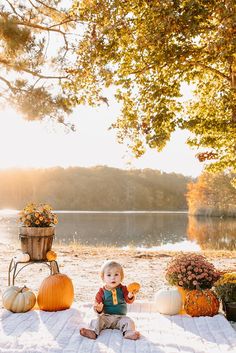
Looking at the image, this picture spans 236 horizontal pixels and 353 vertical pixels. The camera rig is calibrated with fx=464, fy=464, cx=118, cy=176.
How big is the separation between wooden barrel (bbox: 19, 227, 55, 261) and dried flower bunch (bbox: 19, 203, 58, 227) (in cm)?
14

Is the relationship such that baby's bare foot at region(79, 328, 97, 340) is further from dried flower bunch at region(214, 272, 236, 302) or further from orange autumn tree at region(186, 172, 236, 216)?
orange autumn tree at region(186, 172, 236, 216)

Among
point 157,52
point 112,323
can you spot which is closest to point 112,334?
point 112,323

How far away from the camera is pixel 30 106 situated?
35.7 feet

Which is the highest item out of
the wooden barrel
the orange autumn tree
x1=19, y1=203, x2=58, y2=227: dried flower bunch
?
the orange autumn tree

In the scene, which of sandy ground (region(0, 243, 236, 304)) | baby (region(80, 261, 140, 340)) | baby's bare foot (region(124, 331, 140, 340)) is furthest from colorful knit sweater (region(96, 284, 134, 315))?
sandy ground (region(0, 243, 236, 304))

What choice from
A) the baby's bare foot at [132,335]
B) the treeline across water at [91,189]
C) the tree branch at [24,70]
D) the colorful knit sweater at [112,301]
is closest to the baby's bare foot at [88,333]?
the baby's bare foot at [132,335]

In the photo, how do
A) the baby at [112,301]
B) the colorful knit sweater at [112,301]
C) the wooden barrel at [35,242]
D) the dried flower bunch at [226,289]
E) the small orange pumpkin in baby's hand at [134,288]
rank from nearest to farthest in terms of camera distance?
the baby at [112,301], the colorful knit sweater at [112,301], the small orange pumpkin in baby's hand at [134,288], the dried flower bunch at [226,289], the wooden barrel at [35,242]

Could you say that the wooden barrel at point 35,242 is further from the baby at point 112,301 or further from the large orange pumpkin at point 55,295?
the baby at point 112,301

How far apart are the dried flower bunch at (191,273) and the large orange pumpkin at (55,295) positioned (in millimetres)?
1525

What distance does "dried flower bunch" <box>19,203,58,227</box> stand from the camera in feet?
22.1

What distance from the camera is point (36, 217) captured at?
265 inches

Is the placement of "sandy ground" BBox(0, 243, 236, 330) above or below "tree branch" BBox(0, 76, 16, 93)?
below

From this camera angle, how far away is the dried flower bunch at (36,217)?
6.73 metres

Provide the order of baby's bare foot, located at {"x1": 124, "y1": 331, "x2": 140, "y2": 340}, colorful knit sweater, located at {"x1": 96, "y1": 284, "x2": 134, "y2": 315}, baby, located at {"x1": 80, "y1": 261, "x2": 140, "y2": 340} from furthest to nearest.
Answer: colorful knit sweater, located at {"x1": 96, "y1": 284, "x2": 134, "y2": 315} < baby, located at {"x1": 80, "y1": 261, "x2": 140, "y2": 340} < baby's bare foot, located at {"x1": 124, "y1": 331, "x2": 140, "y2": 340}
